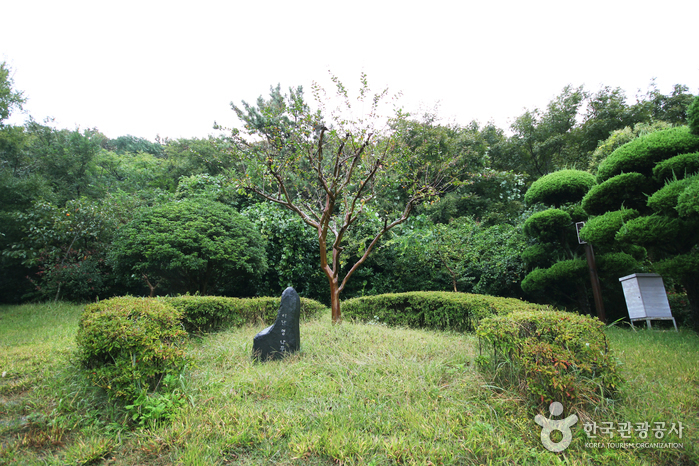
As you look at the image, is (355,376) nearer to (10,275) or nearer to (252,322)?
(252,322)

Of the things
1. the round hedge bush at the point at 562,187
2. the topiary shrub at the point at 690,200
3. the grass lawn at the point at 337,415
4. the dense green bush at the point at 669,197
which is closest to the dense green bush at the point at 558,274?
the round hedge bush at the point at 562,187

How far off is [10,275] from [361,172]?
10.5m

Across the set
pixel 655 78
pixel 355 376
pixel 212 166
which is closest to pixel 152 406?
pixel 355 376

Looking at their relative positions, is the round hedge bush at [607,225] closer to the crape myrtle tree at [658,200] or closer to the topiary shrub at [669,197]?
the crape myrtle tree at [658,200]

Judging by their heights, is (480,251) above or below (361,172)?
below

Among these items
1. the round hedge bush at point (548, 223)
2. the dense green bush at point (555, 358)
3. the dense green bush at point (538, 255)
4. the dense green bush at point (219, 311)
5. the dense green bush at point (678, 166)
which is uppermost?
the dense green bush at point (678, 166)

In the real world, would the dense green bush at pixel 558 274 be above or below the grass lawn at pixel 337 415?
above

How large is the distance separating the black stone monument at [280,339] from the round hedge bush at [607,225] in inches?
194

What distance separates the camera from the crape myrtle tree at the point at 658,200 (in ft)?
15.5

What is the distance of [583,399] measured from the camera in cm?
263

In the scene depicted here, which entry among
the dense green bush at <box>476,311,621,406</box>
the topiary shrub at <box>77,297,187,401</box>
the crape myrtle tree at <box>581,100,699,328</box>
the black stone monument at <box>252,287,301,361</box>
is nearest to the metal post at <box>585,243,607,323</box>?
the crape myrtle tree at <box>581,100,699,328</box>

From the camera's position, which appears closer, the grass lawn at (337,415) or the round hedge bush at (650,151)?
the grass lawn at (337,415)

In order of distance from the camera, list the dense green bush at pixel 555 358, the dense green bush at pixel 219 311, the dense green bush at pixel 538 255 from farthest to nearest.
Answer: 1. the dense green bush at pixel 538 255
2. the dense green bush at pixel 219 311
3. the dense green bush at pixel 555 358

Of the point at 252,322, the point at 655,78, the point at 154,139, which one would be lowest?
the point at 252,322
